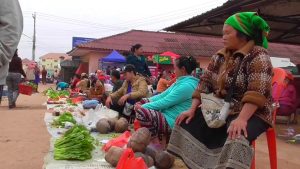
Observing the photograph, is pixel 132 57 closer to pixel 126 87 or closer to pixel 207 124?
pixel 126 87

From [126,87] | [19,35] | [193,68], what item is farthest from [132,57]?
[19,35]

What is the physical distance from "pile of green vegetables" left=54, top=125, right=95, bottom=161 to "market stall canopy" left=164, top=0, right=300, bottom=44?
389 cm

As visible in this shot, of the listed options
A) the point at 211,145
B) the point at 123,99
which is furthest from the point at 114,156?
the point at 123,99

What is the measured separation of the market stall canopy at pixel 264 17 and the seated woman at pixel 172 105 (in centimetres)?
278

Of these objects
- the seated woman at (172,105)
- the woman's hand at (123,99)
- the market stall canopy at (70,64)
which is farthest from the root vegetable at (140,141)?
the market stall canopy at (70,64)

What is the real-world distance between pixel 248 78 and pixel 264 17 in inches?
237

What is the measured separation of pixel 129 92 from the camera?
699 centimetres

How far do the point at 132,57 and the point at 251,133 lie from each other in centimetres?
534

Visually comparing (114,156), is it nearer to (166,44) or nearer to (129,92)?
(129,92)

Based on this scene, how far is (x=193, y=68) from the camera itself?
4.51m

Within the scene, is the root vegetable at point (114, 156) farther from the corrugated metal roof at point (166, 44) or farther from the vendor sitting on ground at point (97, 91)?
the corrugated metal roof at point (166, 44)

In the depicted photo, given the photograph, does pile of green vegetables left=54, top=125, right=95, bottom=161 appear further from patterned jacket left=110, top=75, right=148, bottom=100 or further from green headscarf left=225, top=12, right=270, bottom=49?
green headscarf left=225, top=12, right=270, bottom=49

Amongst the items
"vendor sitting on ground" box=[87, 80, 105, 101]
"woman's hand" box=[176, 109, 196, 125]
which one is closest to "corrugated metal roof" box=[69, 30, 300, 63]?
"vendor sitting on ground" box=[87, 80, 105, 101]

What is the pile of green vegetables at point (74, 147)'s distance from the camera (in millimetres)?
4289
